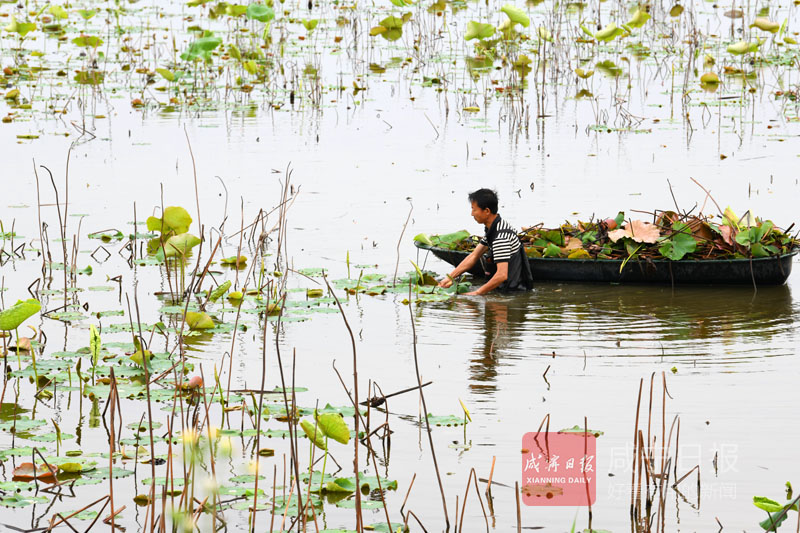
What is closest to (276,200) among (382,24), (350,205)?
(350,205)

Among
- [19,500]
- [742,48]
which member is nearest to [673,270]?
[19,500]

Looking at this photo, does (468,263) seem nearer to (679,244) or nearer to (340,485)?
(679,244)

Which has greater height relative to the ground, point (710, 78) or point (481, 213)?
point (710, 78)

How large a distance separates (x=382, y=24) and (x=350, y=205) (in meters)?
8.76

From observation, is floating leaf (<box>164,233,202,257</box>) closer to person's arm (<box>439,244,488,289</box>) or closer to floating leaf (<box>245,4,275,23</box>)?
person's arm (<box>439,244,488,289</box>)

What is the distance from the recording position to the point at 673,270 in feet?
29.7

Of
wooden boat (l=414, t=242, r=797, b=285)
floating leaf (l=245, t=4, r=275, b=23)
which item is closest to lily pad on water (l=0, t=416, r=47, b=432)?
wooden boat (l=414, t=242, r=797, b=285)

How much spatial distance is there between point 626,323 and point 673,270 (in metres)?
1.12

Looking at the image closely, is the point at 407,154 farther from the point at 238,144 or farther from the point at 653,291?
the point at 653,291

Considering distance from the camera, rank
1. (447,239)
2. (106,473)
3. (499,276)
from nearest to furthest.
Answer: (106,473), (499,276), (447,239)

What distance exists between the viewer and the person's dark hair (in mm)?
8992

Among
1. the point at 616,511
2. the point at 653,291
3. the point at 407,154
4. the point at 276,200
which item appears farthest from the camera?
the point at 407,154

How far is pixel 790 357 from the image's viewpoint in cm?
716

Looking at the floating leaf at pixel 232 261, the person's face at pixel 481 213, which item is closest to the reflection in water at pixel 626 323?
the person's face at pixel 481 213
